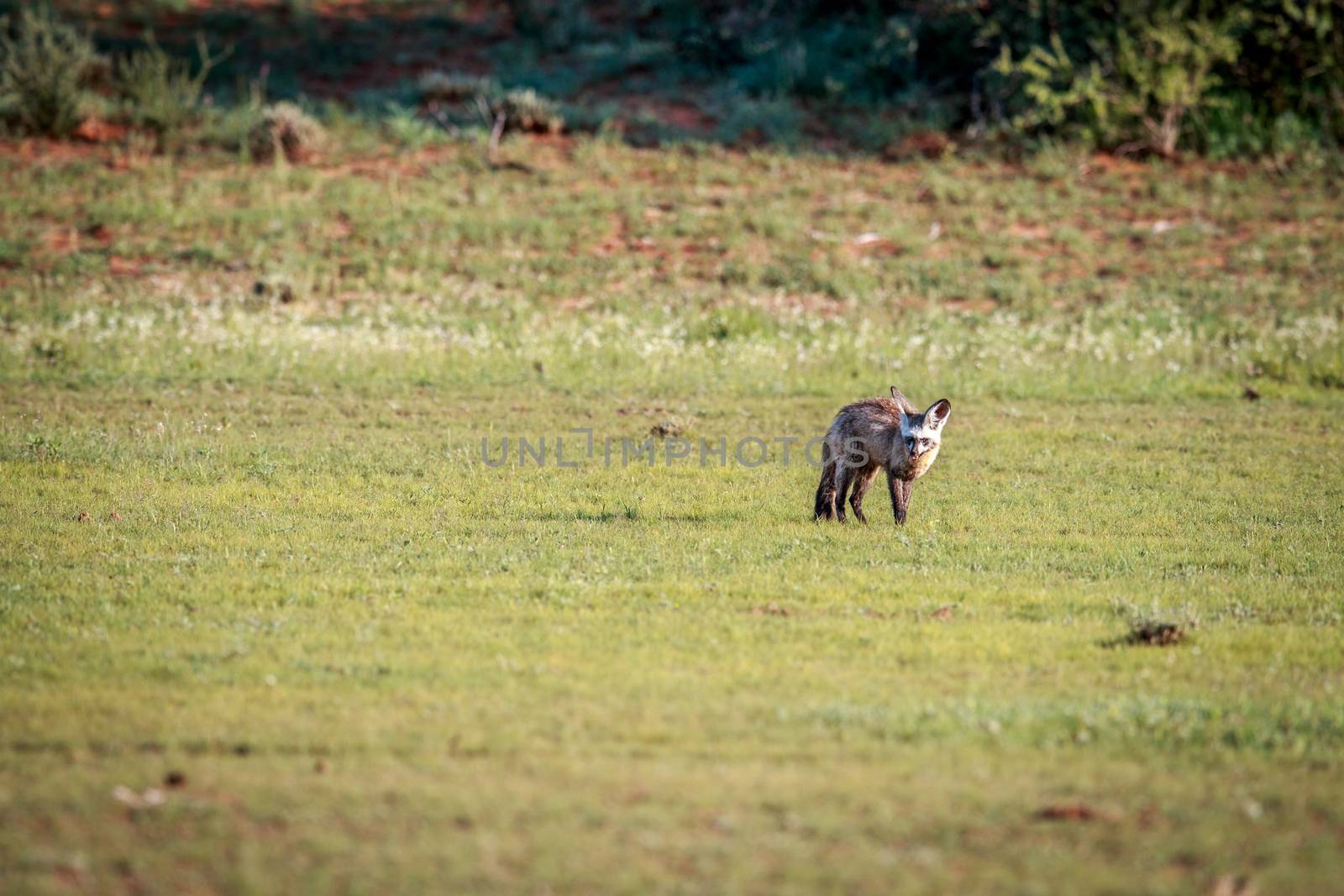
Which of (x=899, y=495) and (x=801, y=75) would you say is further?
(x=801, y=75)

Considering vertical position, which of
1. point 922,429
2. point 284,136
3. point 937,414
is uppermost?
point 284,136

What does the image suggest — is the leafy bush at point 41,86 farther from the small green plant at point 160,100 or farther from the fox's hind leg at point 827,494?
the fox's hind leg at point 827,494

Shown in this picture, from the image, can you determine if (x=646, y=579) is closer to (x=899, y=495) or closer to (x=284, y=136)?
(x=899, y=495)

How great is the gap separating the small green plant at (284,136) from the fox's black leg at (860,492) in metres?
21.7

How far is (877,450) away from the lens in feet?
38.8

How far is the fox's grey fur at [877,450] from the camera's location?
11.4 meters

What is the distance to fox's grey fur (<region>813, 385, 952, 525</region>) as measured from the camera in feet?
37.6

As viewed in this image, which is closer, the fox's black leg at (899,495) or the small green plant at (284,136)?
the fox's black leg at (899,495)

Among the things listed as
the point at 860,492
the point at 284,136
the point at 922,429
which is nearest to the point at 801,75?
the point at 284,136

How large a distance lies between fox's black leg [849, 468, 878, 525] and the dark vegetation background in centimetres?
2176

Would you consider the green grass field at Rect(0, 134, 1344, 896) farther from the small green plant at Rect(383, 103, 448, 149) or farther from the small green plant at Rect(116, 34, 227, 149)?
the small green plant at Rect(383, 103, 448, 149)

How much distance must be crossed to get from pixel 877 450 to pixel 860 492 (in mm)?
544

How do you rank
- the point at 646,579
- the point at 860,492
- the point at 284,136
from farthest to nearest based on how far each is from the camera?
1. the point at 284,136
2. the point at 860,492
3. the point at 646,579

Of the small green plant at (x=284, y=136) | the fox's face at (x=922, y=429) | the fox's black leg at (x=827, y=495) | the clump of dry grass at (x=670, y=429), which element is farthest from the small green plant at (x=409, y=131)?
the fox's face at (x=922, y=429)
